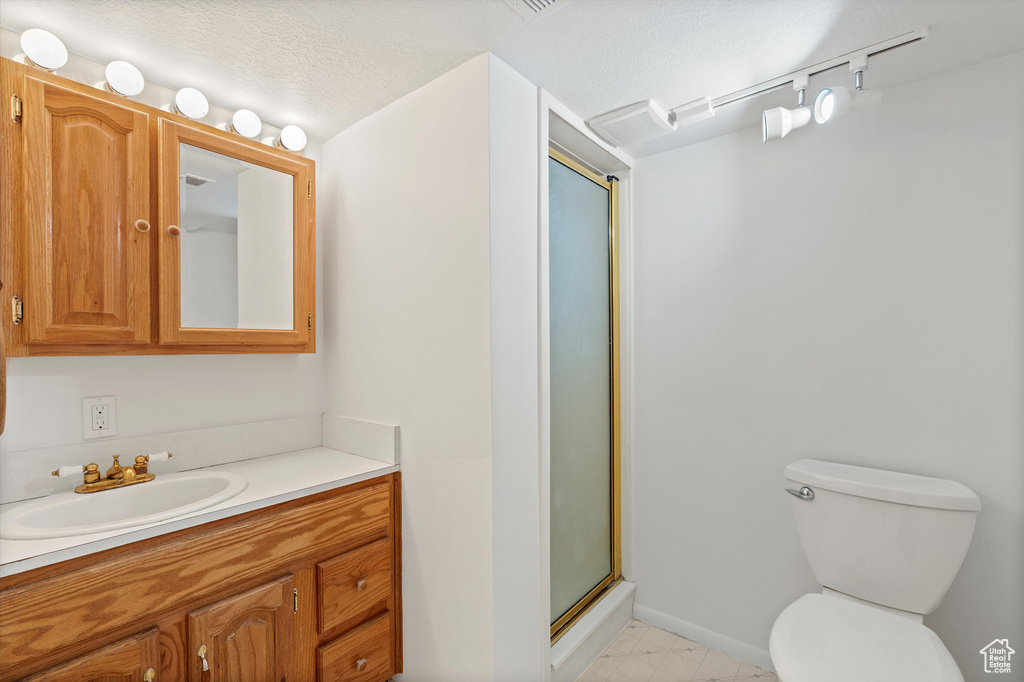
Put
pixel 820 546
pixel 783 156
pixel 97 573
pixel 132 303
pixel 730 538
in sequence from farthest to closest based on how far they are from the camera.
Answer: pixel 730 538 → pixel 783 156 → pixel 820 546 → pixel 132 303 → pixel 97 573

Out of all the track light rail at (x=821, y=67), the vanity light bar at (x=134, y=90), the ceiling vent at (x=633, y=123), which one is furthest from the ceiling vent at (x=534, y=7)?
the vanity light bar at (x=134, y=90)

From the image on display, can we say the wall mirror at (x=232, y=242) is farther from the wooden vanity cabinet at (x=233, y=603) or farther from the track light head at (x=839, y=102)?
the track light head at (x=839, y=102)

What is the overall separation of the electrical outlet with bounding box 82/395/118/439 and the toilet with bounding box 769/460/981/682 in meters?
1.98

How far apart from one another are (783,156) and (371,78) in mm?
1486

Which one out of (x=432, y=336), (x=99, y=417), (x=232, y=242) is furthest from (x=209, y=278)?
(x=432, y=336)

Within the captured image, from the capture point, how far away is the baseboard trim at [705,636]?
185cm

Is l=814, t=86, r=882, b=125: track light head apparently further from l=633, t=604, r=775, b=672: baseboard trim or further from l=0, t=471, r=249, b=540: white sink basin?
l=0, t=471, r=249, b=540: white sink basin

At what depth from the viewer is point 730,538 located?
194cm

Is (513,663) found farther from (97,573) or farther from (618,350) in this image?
(618,350)

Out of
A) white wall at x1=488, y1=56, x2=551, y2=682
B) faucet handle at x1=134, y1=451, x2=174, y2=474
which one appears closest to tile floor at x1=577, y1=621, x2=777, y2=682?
white wall at x1=488, y1=56, x2=551, y2=682

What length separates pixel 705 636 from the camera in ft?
6.50

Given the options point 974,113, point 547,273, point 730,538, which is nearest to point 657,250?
point 547,273

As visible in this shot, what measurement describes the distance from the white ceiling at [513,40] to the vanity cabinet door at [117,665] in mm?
1550

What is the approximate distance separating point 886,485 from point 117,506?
2.24 m
